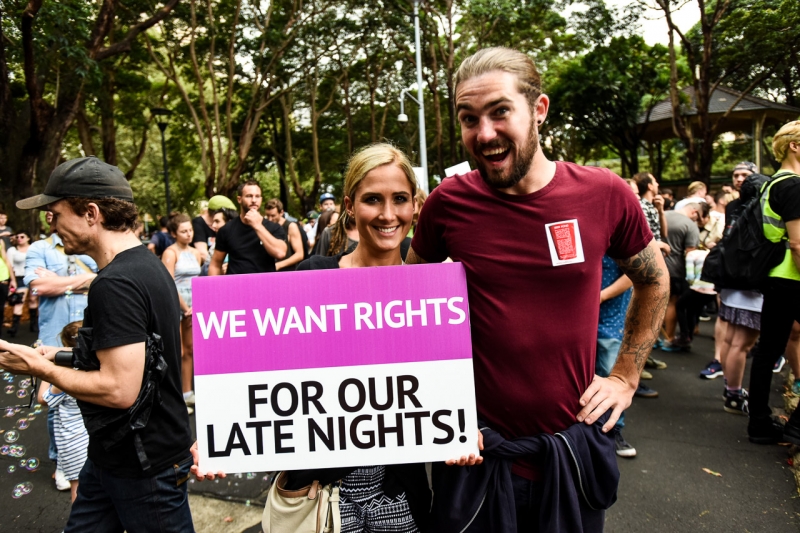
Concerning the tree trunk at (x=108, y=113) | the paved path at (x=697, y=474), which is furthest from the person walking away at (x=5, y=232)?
the paved path at (x=697, y=474)

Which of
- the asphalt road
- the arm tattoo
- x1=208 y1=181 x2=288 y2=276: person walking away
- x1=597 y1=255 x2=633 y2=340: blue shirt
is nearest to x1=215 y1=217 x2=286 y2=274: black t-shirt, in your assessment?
x1=208 y1=181 x2=288 y2=276: person walking away

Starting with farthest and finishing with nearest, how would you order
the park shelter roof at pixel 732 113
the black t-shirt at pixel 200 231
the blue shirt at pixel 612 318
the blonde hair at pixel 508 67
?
the park shelter roof at pixel 732 113 → the black t-shirt at pixel 200 231 → the blue shirt at pixel 612 318 → the blonde hair at pixel 508 67

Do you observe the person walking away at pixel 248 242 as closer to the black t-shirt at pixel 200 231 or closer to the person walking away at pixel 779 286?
the black t-shirt at pixel 200 231

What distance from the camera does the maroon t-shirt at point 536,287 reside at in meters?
1.74

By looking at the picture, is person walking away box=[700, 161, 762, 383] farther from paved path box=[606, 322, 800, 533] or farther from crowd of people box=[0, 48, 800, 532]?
crowd of people box=[0, 48, 800, 532]

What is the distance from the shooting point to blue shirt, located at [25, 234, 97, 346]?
4.66 metres

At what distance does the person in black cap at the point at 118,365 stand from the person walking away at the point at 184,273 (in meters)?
3.64

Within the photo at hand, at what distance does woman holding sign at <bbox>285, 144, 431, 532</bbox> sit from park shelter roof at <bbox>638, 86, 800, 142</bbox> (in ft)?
76.6

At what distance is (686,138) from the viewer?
55.5 feet

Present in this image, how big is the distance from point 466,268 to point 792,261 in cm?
325

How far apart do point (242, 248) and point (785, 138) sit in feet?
14.3

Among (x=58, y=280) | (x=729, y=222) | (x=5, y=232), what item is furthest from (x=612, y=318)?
(x=5, y=232)

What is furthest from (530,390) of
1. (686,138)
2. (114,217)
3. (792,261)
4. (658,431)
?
(686,138)

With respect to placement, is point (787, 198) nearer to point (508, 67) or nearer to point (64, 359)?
point (508, 67)
